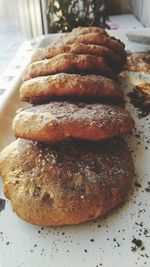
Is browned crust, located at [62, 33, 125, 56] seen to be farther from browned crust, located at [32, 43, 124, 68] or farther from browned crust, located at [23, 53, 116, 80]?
browned crust, located at [23, 53, 116, 80]

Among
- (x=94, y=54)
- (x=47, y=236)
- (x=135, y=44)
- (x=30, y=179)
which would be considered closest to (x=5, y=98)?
(x=94, y=54)

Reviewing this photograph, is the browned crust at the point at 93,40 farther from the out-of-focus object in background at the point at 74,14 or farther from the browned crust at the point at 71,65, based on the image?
the out-of-focus object in background at the point at 74,14

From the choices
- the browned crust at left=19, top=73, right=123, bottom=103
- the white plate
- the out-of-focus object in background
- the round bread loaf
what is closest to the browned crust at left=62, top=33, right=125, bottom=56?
the browned crust at left=19, top=73, right=123, bottom=103

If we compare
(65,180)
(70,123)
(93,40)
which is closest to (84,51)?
(93,40)

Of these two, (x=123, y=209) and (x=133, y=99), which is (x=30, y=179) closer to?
(x=123, y=209)

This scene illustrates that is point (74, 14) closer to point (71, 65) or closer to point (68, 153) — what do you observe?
point (71, 65)

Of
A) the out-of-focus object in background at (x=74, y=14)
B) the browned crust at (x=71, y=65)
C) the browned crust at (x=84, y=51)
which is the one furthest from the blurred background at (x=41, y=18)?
the browned crust at (x=71, y=65)
